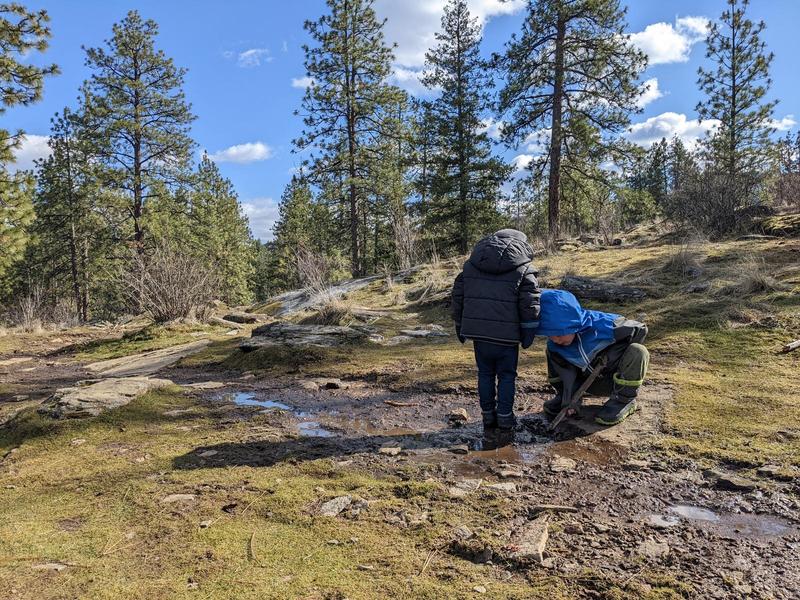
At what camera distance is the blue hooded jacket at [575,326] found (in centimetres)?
398

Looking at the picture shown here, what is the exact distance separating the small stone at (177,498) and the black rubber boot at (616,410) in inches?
122

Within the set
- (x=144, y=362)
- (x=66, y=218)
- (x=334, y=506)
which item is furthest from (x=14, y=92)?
(x=66, y=218)

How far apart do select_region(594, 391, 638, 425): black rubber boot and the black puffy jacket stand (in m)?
0.86

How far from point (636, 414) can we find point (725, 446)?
80cm

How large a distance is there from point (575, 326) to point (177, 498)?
3.07 m

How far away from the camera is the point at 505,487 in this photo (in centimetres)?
307

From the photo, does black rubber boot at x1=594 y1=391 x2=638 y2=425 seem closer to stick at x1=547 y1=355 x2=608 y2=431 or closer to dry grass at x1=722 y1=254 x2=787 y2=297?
stick at x1=547 y1=355 x2=608 y2=431

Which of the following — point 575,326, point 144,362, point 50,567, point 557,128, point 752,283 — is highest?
point 557,128

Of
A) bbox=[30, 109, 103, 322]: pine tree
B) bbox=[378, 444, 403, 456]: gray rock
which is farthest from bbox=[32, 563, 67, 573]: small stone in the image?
bbox=[30, 109, 103, 322]: pine tree

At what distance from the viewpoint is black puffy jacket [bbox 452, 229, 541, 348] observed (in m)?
3.95

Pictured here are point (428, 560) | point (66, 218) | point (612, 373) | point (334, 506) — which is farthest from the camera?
point (66, 218)

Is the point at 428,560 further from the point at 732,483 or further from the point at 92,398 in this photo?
the point at 92,398

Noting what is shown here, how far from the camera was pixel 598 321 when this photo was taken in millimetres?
4105

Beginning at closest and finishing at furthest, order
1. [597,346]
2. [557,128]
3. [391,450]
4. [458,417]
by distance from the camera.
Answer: [391,450] → [597,346] → [458,417] → [557,128]
